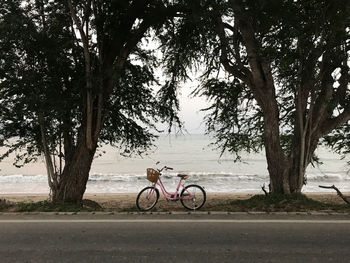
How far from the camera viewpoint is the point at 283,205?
25.5 ft

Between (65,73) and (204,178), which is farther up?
(65,73)

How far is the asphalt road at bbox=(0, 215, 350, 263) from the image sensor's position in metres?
4.46

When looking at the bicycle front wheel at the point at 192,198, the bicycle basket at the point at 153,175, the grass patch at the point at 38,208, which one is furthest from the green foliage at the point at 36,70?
Answer: the bicycle front wheel at the point at 192,198

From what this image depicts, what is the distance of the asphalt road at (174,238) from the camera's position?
4457mm

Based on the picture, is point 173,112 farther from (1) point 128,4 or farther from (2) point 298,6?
(2) point 298,6

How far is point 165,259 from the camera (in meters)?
4.35

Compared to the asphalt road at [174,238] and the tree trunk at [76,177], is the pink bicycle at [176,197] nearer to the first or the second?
the asphalt road at [174,238]

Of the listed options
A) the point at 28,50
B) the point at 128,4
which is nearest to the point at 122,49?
the point at 128,4

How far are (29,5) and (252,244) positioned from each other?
8433 mm

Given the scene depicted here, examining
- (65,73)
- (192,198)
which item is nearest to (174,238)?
(192,198)

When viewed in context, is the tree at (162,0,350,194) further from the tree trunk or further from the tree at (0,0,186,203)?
the tree trunk

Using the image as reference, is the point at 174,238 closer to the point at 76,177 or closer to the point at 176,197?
the point at 176,197

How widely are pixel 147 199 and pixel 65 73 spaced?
15.4ft

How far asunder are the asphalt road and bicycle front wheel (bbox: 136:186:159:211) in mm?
959
